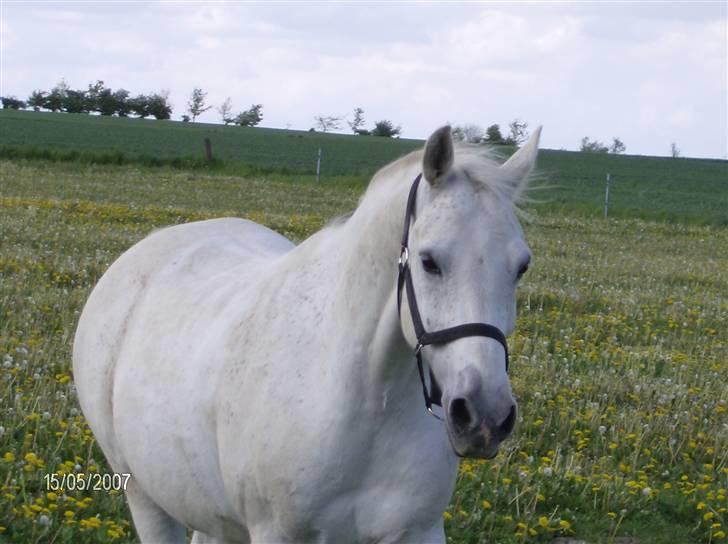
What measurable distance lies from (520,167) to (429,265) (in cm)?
59

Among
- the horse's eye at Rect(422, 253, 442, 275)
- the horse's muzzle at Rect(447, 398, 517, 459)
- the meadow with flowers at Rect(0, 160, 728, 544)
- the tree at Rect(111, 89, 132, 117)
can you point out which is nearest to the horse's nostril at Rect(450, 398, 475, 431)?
the horse's muzzle at Rect(447, 398, 517, 459)

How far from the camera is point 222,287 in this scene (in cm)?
457

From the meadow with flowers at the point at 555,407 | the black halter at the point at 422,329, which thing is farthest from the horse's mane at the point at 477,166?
the meadow with flowers at the point at 555,407

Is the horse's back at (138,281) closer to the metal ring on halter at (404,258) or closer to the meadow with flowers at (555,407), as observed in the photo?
the meadow with flowers at (555,407)

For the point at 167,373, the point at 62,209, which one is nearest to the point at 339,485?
the point at 167,373

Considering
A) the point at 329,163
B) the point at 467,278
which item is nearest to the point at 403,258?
the point at 467,278

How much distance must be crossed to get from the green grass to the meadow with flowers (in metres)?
11.6

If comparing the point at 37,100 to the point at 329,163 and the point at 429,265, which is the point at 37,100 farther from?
the point at 429,265

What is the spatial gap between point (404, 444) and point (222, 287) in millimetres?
1363

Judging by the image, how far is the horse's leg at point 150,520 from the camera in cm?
492

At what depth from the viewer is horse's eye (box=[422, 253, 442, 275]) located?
3217mm

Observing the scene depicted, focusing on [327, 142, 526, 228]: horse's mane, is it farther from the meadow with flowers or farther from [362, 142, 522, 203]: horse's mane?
the meadow with flowers

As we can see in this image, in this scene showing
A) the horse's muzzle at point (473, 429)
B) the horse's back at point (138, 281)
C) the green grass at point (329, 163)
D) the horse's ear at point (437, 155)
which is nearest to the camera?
the horse's muzzle at point (473, 429)

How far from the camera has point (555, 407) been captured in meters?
7.57
